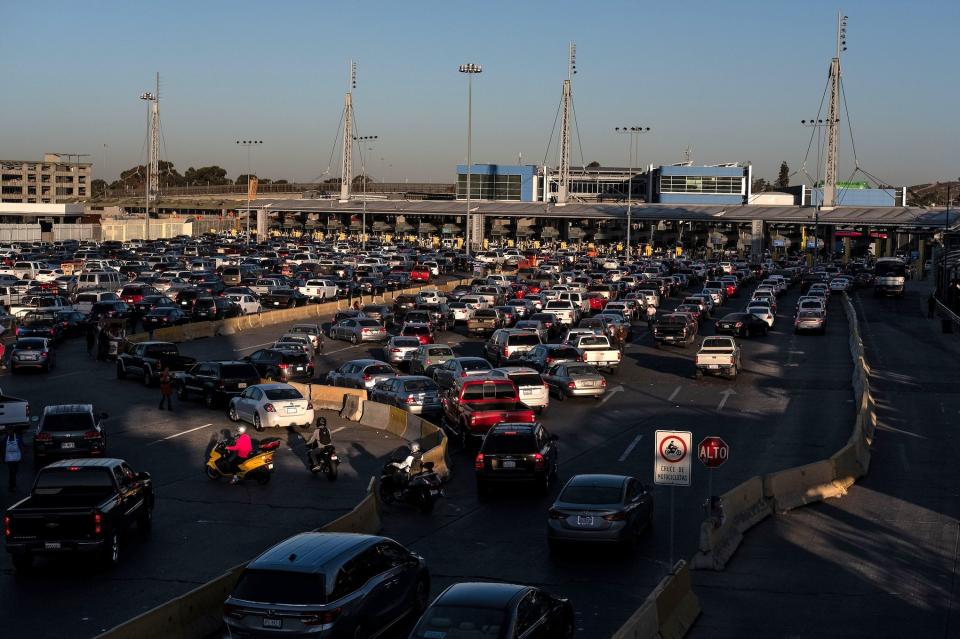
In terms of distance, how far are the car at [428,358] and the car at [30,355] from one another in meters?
12.8

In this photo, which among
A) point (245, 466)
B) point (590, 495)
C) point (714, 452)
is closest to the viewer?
point (714, 452)

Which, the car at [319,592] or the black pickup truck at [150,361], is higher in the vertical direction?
the car at [319,592]

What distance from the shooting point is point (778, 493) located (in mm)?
22359

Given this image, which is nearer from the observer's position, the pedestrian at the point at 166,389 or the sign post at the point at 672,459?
the sign post at the point at 672,459

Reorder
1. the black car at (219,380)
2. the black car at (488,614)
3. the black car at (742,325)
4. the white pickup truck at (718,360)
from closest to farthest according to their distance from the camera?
the black car at (488,614)
the black car at (219,380)
the white pickup truck at (718,360)
the black car at (742,325)

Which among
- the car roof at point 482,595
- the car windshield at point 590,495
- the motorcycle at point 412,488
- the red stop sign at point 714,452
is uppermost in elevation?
the red stop sign at point 714,452

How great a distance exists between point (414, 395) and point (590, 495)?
14254 millimetres

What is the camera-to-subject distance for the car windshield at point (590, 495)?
18750mm

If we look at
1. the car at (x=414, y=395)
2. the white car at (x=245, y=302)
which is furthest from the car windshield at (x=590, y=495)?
the white car at (x=245, y=302)

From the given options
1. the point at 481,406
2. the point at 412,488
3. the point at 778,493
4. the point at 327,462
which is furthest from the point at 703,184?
the point at 412,488

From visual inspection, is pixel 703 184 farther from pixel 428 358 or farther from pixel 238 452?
pixel 238 452

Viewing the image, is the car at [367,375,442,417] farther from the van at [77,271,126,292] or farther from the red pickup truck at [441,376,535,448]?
the van at [77,271,126,292]

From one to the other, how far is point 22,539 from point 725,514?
35.0 feet

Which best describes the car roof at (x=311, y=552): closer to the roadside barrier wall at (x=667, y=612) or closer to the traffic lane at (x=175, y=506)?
the traffic lane at (x=175, y=506)
